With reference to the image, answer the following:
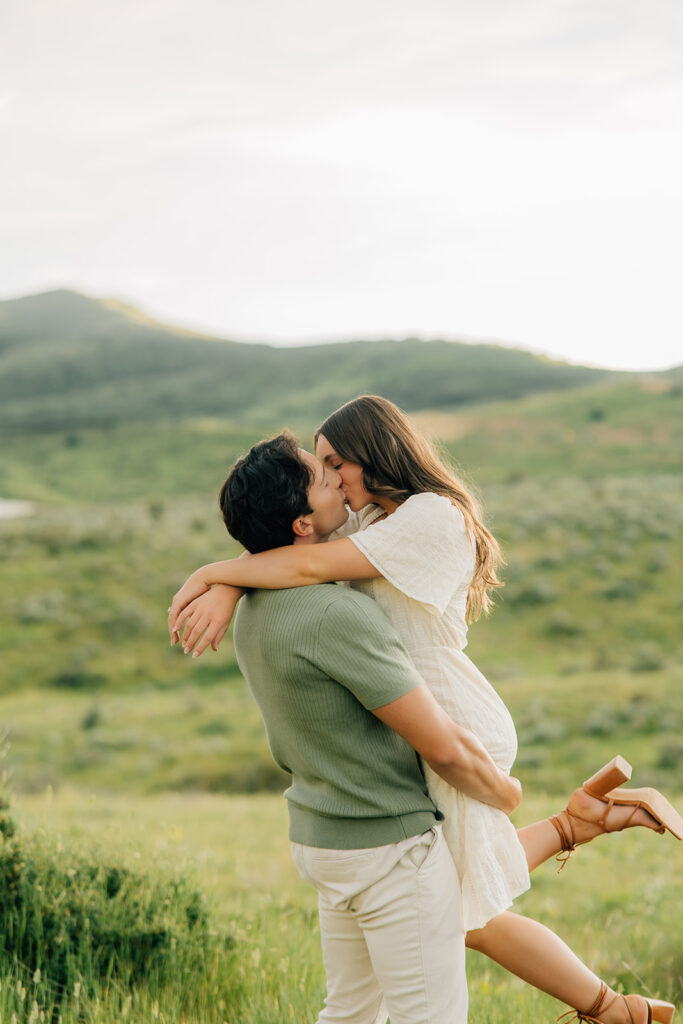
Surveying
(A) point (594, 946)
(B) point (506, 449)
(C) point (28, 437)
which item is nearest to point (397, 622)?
(A) point (594, 946)

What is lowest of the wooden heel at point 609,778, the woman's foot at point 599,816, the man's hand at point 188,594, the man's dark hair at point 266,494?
the woman's foot at point 599,816

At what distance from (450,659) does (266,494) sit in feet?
2.36

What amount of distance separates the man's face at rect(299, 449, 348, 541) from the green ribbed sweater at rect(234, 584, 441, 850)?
0.28 m

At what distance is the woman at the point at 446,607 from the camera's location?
8.87 ft

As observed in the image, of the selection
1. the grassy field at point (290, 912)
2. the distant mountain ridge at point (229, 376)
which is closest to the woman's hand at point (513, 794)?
the grassy field at point (290, 912)

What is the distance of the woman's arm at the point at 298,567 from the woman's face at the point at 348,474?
0.29 metres

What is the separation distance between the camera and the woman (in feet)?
8.87

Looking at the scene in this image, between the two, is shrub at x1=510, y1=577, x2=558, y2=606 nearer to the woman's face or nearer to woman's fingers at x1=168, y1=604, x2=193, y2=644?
the woman's face

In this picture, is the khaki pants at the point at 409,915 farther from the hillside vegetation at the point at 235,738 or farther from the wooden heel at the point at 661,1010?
the hillside vegetation at the point at 235,738

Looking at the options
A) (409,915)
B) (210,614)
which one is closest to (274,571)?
(210,614)

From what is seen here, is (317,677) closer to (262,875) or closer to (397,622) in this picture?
(397,622)

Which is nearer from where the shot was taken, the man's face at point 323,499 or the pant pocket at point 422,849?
the pant pocket at point 422,849

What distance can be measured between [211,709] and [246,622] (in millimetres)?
16219

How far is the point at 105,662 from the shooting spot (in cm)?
2214
